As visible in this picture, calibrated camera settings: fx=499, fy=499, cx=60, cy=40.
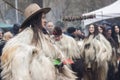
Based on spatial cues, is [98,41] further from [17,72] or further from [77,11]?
[77,11]

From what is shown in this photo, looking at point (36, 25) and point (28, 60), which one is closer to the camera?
point (28, 60)

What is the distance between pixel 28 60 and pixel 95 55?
6.28 m

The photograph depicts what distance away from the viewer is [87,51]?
1193 centimetres

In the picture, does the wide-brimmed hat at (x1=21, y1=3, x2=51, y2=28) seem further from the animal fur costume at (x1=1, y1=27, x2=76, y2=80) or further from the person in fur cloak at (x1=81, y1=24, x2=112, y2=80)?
the person in fur cloak at (x1=81, y1=24, x2=112, y2=80)

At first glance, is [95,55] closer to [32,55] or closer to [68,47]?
[68,47]

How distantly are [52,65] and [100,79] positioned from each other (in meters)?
6.16

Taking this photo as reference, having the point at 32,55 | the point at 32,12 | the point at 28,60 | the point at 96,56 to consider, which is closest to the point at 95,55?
the point at 96,56

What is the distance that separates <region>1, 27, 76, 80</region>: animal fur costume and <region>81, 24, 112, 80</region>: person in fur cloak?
5.75m

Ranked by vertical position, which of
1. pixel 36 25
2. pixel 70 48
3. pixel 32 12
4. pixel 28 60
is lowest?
pixel 70 48

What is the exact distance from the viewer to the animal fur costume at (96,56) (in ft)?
38.7

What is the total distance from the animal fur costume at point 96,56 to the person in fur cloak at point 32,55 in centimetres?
563

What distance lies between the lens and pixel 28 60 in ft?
18.5

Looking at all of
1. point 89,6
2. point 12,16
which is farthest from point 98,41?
point 89,6

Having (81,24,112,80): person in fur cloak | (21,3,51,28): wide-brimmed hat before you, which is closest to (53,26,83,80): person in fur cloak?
(81,24,112,80): person in fur cloak
